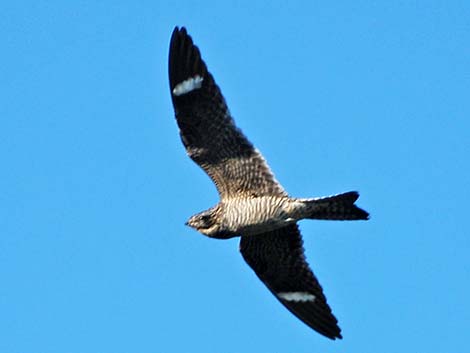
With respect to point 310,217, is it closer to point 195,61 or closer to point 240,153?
point 240,153

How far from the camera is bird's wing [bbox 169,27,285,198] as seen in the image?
14023 mm

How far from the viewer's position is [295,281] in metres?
15.3

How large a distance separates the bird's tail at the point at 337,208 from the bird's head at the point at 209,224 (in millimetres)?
1002

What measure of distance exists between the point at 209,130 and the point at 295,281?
2.34 metres

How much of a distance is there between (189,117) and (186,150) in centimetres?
35

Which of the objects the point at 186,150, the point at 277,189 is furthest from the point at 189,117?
the point at 277,189

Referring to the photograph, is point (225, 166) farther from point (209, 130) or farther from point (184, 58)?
point (184, 58)

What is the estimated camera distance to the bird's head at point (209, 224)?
1431 centimetres

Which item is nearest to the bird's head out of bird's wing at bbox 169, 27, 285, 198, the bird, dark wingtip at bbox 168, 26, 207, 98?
the bird

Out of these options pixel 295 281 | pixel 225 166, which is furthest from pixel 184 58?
pixel 295 281

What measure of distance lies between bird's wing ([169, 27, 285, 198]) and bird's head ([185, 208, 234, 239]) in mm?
360

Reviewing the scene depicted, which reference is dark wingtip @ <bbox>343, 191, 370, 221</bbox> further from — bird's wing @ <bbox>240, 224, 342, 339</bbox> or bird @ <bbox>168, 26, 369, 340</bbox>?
bird's wing @ <bbox>240, 224, 342, 339</bbox>

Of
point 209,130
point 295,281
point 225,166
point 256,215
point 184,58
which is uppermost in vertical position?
point 184,58

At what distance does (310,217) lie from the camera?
14.0 m
